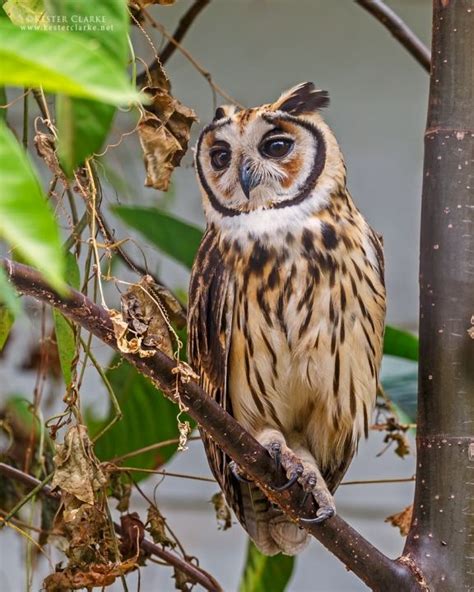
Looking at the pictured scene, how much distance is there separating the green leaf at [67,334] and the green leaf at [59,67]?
765 millimetres

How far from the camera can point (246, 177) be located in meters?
1.44

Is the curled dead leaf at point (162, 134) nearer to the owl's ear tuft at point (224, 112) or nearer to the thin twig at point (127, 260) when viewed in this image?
the thin twig at point (127, 260)

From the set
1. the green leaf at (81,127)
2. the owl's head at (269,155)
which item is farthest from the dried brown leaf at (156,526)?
the green leaf at (81,127)

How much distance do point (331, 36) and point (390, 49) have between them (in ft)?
0.63

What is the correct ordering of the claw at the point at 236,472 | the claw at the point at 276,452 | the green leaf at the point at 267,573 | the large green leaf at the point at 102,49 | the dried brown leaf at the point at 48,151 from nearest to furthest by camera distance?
the large green leaf at the point at 102,49 → the dried brown leaf at the point at 48,151 → the claw at the point at 276,452 → the claw at the point at 236,472 → the green leaf at the point at 267,573

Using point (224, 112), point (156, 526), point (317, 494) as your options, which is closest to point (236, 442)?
point (317, 494)

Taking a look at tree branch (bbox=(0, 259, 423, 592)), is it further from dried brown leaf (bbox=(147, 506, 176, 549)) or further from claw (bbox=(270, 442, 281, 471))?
dried brown leaf (bbox=(147, 506, 176, 549))

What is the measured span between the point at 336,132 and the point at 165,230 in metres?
1.58

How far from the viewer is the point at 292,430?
154 centimetres

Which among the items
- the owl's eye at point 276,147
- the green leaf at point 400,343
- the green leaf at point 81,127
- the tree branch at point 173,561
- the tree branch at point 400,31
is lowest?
the green leaf at point 81,127

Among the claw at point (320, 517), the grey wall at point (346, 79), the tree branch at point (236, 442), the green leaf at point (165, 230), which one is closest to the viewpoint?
the tree branch at point (236, 442)

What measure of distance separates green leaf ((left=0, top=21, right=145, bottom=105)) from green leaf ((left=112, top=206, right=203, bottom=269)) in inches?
→ 51.8

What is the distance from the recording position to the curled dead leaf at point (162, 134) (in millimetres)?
1113

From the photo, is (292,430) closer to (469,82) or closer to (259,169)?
(259,169)
